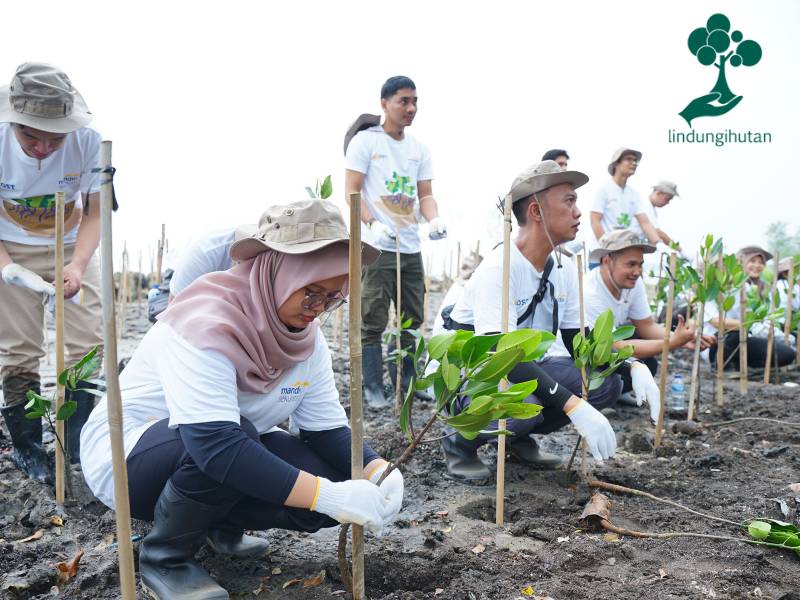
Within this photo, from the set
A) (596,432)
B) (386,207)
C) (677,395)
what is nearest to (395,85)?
(386,207)

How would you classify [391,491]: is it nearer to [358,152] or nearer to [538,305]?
[538,305]

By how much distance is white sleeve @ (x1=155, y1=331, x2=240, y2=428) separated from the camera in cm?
155

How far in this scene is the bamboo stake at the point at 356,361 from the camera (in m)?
1.30

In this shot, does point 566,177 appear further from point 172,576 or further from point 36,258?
point 36,258

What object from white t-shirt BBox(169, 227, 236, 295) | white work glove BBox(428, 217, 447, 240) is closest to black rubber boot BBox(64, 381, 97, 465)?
white t-shirt BBox(169, 227, 236, 295)

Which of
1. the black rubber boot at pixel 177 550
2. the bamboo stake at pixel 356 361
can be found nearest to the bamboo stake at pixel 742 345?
the bamboo stake at pixel 356 361

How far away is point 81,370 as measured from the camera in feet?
7.58

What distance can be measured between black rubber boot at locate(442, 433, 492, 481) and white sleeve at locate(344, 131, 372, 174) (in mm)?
1827

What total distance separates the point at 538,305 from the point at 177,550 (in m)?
1.71

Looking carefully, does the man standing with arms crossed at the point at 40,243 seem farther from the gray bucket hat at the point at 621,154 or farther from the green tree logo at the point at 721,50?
the green tree logo at the point at 721,50

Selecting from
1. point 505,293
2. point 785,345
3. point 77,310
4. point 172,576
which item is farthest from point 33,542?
point 785,345

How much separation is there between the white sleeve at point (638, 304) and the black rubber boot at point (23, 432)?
116 inches

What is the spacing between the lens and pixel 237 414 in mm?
1610

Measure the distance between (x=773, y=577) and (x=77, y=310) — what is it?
269 centimetres
